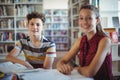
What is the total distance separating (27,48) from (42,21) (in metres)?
0.30

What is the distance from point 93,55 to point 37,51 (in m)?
0.73

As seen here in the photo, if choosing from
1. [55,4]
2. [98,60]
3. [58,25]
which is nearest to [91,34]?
[98,60]

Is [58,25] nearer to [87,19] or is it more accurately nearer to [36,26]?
[36,26]

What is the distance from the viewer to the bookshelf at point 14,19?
6172mm

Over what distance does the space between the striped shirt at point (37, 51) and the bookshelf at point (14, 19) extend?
4110 mm

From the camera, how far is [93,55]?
1435mm

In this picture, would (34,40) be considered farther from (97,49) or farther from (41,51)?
(97,49)

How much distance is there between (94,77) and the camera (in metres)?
1.33

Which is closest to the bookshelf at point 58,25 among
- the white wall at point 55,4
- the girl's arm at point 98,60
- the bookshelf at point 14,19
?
the white wall at point 55,4

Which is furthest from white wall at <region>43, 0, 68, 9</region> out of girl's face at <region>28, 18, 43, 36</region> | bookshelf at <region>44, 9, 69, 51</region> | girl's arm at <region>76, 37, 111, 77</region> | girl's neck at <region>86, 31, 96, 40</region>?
girl's arm at <region>76, 37, 111, 77</region>

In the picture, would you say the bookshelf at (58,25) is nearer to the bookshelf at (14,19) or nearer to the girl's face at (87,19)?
the bookshelf at (14,19)

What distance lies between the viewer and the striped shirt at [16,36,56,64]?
2.02m

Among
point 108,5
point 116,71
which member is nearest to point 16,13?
point 108,5

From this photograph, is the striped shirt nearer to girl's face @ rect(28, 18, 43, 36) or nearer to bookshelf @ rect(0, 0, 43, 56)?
girl's face @ rect(28, 18, 43, 36)
